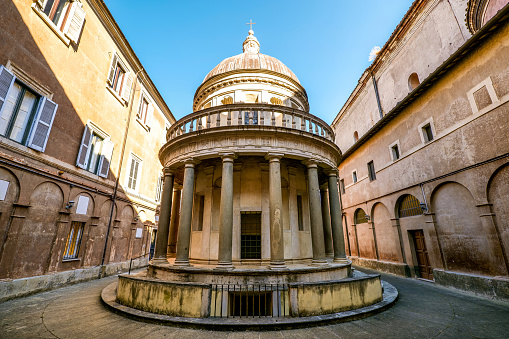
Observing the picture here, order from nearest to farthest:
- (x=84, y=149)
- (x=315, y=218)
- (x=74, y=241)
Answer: (x=315, y=218)
(x=74, y=241)
(x=84, y=149)

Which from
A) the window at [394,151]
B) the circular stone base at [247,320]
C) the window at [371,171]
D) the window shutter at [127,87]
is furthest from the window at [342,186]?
the window shutter at [127,87]

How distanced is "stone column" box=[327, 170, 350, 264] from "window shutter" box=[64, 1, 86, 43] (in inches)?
607

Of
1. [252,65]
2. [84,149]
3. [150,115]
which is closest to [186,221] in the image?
[84,149]

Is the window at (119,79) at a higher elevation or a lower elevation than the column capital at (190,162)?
higher

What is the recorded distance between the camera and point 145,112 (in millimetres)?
20125

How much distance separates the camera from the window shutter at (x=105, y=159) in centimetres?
1431

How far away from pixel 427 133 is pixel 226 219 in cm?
1230

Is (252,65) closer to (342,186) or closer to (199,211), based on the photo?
(199,211)

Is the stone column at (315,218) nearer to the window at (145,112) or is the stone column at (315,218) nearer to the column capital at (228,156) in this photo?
the column capital at (228,156)

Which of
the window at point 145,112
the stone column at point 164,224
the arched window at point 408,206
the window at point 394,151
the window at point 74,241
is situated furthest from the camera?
the window at point 145,112

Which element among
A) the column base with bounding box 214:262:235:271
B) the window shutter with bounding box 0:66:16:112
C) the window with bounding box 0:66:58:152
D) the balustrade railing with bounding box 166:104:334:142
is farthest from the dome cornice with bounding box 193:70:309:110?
the column base with bounding box 214:262:235:271

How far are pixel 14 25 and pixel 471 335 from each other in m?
18.6

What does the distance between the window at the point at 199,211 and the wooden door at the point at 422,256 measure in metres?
12.8

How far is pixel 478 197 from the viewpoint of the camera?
32.0 ft
